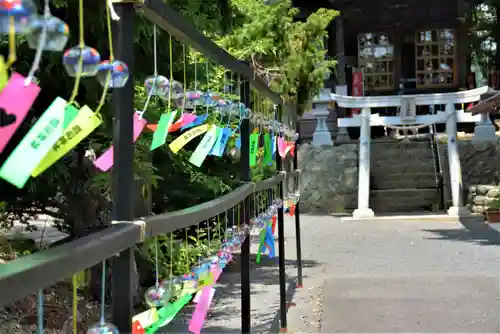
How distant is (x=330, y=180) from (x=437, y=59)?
6070mm

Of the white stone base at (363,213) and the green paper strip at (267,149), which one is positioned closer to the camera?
the green paper strip at (267,149)

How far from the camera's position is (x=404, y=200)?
1498cm

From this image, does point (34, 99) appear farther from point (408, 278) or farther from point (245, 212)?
point (408, 278)

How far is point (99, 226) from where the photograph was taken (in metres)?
5.13

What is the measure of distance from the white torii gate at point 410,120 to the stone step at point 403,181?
1.15 m

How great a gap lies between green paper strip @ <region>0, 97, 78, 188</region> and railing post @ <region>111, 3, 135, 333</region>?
0.38 metres

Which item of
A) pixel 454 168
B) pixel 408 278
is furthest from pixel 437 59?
pixel 408 278

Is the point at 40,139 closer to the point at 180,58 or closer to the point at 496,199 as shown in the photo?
the point at 180,58

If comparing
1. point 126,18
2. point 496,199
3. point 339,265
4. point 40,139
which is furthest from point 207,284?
point 496,199

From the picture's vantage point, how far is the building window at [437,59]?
1888 cm

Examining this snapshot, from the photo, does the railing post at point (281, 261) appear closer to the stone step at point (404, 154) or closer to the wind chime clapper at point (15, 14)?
the wind chime clapper at point (15, 14)

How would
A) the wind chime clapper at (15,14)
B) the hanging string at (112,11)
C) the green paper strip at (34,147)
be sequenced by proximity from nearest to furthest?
the wind chime clapper at (15,14) < the green paper strip at (34,147) < the hanging string at (112,11)

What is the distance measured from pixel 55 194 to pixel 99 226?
450 millimetres

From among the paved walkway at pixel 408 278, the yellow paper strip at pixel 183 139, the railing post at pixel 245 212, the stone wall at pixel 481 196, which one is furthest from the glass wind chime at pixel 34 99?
the stone wall at pixel 481 196
